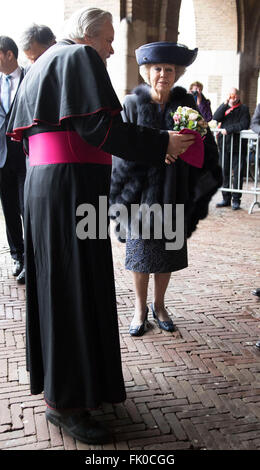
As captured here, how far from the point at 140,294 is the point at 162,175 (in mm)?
954

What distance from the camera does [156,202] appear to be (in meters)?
3.36

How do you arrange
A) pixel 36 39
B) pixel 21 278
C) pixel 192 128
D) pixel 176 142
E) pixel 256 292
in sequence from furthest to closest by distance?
1. pixel 21 278
2. pixel 256 292
3. pixel 36 39
4. pixel 192 128
5. pixel 176 142

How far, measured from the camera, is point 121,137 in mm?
2217

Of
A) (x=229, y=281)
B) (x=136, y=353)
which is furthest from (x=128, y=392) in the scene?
(x=229, y=281)

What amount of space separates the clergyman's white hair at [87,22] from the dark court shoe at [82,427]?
6.20 ft

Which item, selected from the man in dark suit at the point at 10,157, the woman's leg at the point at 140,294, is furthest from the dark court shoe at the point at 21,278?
the woman's leg at the point at 140,294

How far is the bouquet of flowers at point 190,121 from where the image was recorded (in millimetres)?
2887

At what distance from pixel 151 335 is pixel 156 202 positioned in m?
1.05

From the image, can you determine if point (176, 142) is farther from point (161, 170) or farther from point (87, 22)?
point (161, 170)

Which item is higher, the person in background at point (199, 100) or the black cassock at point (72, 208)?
the person in background at point (199, 100)

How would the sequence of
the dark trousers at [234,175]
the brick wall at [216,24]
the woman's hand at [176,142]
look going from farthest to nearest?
the brick wall at [216,24] < the dark trousers at [234,175] < the woman's hand at [176,142]

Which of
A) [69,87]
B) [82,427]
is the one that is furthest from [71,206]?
[82,427]

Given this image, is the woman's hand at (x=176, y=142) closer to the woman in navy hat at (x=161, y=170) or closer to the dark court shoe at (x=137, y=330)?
the woman in navy hat at (x=161, y=170)
